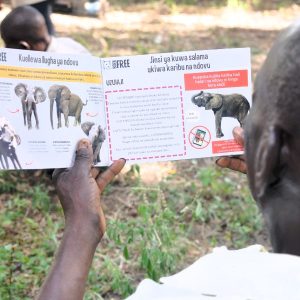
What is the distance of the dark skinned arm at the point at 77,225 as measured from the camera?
1274 millimetres

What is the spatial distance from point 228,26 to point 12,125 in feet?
17.3

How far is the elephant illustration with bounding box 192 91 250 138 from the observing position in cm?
174

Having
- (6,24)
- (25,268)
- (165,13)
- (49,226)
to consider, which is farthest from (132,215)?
(165,13)

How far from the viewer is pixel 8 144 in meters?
1.63

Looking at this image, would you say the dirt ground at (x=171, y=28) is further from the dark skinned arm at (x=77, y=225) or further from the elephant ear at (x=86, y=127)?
the dark skinned arm at (x=77, y=225)

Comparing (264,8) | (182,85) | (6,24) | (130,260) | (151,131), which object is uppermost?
(264,8)

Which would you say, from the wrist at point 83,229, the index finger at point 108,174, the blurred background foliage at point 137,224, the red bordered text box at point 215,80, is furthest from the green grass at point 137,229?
the wrist at point 83,229

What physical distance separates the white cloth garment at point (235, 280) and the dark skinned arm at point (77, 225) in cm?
39

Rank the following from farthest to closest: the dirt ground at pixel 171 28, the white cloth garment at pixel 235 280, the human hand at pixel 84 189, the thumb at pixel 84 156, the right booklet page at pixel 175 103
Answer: the dirt ground at pixel 171 28 → the right booklet page at pixel 175 103 → the thumb at pixel 84 156 → the human hand at pixel 84 189 → the white cloth garment at pixel 235 280

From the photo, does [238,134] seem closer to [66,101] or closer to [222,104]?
[222,104]

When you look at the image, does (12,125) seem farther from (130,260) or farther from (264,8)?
(264,8)

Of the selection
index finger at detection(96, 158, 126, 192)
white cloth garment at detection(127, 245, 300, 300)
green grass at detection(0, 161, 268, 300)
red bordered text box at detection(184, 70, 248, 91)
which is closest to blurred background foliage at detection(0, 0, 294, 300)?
green grass at detection(0, 161, 268, 300)

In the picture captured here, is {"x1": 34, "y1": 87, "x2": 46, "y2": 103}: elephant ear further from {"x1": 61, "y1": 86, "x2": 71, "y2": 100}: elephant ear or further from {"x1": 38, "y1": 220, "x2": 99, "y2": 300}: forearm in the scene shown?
{"x1": 38, "y1": 220, "x2": 99, "y2": 300}: forearm

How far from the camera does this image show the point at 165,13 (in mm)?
7258
